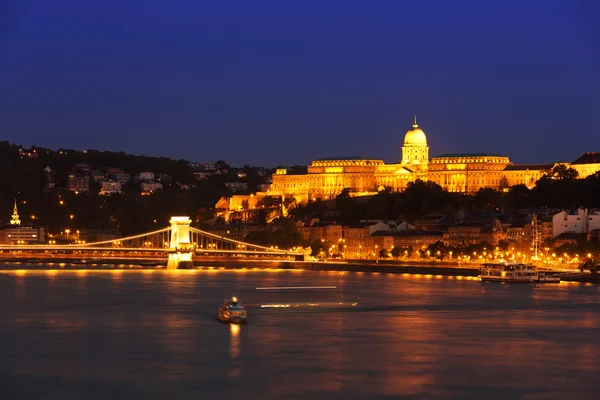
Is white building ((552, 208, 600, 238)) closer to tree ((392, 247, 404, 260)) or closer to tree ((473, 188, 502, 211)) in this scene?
tree ((392, 247, 404, 260))

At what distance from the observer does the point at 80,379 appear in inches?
948

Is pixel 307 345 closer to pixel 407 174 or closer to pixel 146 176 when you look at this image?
pixel 407 174

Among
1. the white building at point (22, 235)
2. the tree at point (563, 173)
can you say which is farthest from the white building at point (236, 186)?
the tree at point (563, 173)

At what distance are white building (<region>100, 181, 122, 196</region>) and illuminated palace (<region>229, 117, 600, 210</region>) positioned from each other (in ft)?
50.4

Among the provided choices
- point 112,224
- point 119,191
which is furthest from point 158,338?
point 119,191

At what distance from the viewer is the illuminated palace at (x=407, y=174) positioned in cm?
8775

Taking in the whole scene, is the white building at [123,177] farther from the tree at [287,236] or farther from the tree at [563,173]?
the tree at [563,173]

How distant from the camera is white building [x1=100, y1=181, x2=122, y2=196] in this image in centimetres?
11066

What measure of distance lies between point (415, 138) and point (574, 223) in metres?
34.2

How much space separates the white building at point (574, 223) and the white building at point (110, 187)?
170 feet

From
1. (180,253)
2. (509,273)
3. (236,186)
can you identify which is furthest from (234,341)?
(236,186)

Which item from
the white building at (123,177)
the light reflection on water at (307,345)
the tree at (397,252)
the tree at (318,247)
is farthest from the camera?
the white building at (123,177)

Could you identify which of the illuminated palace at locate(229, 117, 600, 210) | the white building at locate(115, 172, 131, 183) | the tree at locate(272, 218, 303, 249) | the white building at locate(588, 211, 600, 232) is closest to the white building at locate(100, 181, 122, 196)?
the white building at locate(115, 172, 131, 183)

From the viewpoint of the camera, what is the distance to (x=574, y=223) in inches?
2459
